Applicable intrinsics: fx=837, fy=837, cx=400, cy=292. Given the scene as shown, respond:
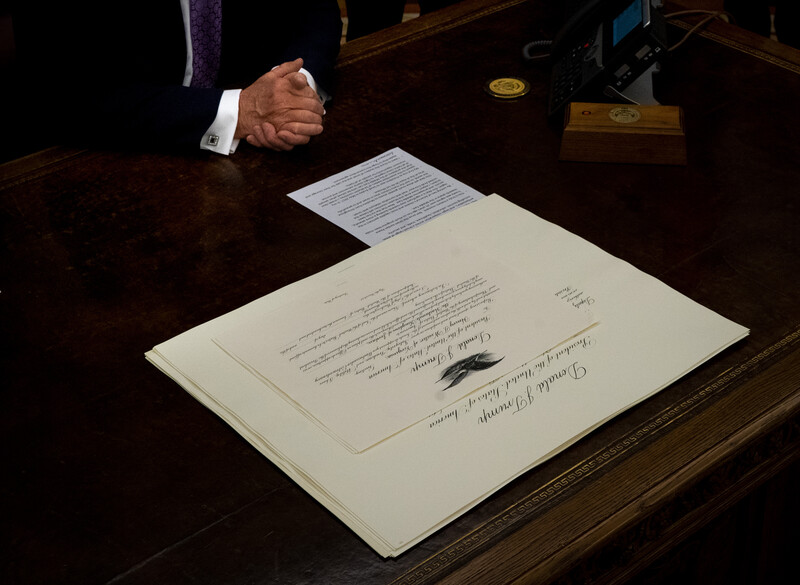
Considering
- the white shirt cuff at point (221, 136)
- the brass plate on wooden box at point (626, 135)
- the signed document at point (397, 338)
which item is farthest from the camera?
the white shirt cuff at point (221, 136)

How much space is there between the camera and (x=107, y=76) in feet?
5.78

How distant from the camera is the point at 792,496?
4.21ft

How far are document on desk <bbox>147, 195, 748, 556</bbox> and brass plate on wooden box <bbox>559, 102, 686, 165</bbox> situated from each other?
29 cm

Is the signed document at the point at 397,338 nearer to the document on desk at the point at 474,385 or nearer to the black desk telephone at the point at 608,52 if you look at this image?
the document on desk at the point at 474,385

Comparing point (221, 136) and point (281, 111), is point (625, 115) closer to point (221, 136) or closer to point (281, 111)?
point (281, 111)

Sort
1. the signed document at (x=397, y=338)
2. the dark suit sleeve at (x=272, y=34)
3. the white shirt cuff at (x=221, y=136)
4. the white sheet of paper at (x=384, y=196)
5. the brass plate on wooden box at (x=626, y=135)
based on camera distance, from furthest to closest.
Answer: the dark suit sleeve at (x=272, y=34) → the white shirt cuff at (x=221, y=136) → the brass plate on wooden box at (x=626, y=135) → the white sheet of paper at (x=384, y=196) → the signed document at (x=397, y=338)

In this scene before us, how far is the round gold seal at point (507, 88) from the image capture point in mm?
1759

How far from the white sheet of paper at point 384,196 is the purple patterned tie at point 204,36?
76 centimetres

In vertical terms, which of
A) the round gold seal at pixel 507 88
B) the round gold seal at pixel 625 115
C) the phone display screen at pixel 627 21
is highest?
the phone display screen at pixel 627 21

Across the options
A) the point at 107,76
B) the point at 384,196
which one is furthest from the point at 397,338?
the point at 107,76

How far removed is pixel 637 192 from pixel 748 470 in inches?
21.5

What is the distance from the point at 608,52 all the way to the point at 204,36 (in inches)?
40.2
